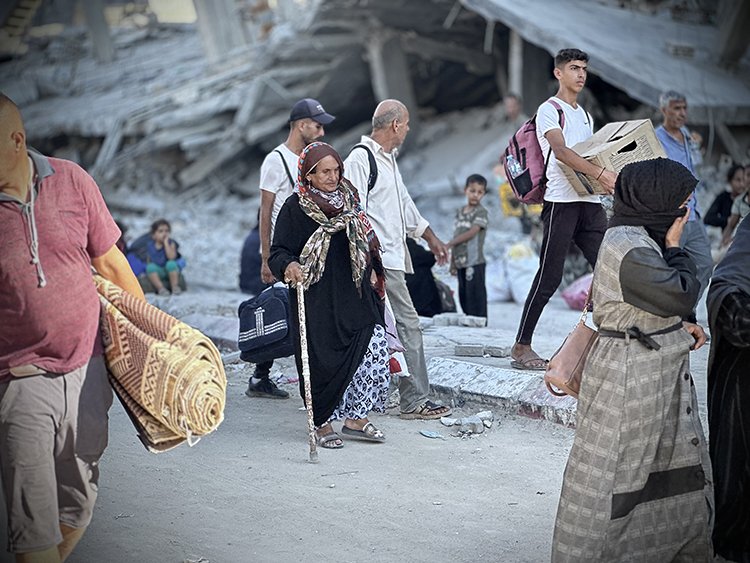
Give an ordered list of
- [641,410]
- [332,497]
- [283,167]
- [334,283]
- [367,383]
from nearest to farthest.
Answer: [641,410] → [332,497] → [334,283] → [367,383] → [283,167]

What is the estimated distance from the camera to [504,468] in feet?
16.9

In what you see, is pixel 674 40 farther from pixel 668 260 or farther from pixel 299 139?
pixel 668 260

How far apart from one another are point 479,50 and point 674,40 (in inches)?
161

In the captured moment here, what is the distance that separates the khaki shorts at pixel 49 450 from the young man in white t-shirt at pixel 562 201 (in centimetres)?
331

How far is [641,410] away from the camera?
3.46 meters

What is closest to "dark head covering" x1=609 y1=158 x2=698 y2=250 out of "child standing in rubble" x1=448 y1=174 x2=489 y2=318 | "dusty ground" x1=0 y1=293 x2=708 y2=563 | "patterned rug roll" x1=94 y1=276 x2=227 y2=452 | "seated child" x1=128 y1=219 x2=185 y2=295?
"dusty ground" x1=0 y1=293 x2=708 y2=563

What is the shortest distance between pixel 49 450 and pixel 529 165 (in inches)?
146

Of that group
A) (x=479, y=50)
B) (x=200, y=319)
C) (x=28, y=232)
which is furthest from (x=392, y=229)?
(x=479, y=50)

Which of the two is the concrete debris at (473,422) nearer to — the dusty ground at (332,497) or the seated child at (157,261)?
the dusty ground at (332,497)

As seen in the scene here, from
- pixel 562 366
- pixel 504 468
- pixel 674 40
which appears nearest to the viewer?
pixel 562 366

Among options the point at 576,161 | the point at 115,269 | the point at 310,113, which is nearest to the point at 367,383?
the point at 576,161

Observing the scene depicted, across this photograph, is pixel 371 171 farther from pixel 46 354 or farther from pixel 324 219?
pixel 46 354

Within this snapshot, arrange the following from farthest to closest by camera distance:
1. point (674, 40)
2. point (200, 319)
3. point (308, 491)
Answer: point (674, 40) → point (200, 319) → point (308, 491)

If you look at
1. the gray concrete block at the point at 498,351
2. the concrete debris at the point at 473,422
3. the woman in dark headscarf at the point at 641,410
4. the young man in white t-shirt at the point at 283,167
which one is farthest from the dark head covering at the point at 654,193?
the gray concrete block at the point at 498,351
